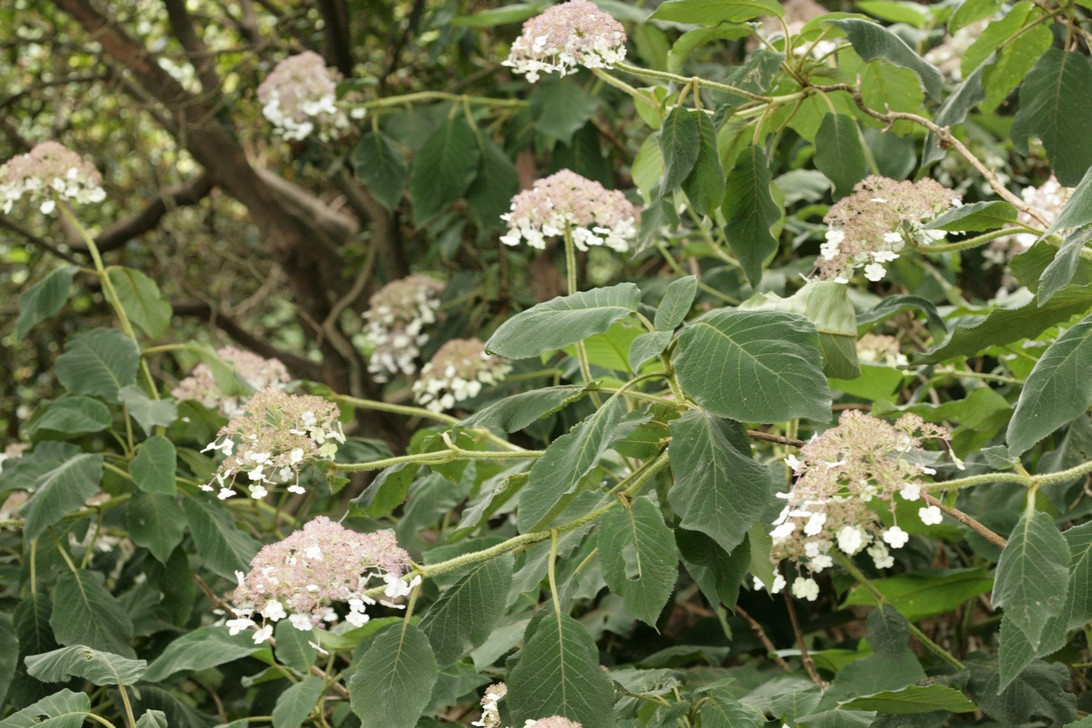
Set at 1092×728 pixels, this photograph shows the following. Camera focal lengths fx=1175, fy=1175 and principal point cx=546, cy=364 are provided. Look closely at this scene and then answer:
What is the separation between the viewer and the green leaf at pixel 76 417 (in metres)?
1.42

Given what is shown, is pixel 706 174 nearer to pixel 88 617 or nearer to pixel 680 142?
pixel 680 142

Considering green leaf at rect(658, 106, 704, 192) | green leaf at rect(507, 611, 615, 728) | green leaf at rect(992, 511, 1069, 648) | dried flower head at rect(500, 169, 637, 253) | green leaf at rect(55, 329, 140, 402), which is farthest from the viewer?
green leaf at rect(55, 329, 140, 402)

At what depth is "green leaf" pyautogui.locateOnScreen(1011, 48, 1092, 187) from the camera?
126 cm

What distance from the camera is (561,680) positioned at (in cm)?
90

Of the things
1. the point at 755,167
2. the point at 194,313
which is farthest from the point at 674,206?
the point at 194,313

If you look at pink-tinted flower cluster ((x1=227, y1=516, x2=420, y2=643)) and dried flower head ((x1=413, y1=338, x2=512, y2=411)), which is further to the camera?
dried flower head ((x1=413, y1=338, x2=512, y2=411))

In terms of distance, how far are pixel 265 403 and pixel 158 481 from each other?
1.26ft

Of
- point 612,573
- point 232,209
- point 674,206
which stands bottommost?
point 232,209

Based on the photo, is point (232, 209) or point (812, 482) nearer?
point (812, 482)

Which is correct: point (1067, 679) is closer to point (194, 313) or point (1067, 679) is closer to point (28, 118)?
point (194, 313)

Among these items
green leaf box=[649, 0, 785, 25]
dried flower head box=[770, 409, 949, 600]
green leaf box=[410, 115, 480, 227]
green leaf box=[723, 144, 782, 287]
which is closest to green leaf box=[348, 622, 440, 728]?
dried flower head box=[770, 409, 949, 600]

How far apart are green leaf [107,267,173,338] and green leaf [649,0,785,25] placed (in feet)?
2.89

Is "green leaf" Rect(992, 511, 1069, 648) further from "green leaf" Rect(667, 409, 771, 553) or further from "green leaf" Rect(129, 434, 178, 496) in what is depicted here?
"green leaf" Rect(129, 434, 178, 496)

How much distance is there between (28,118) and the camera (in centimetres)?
316
